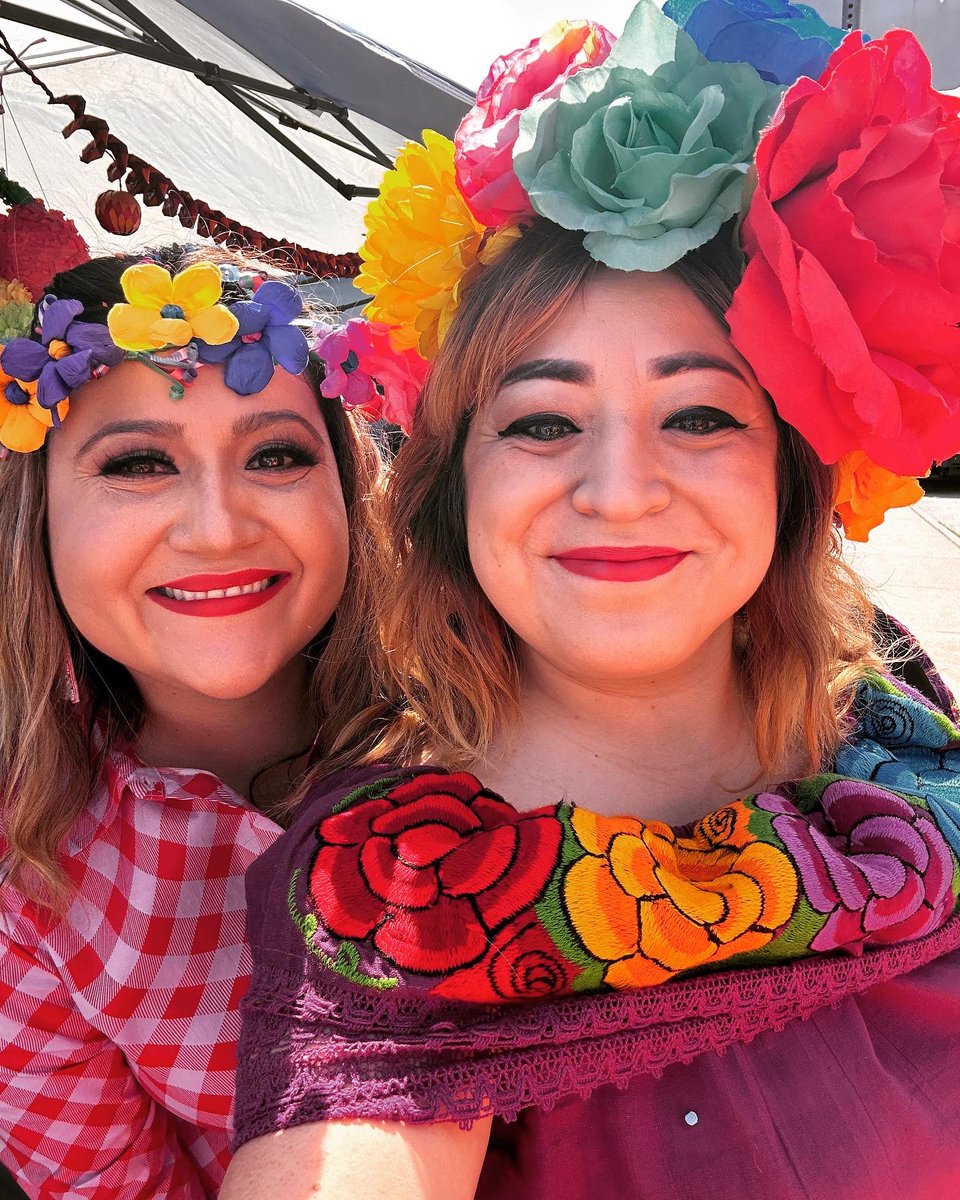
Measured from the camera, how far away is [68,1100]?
166 centimetres

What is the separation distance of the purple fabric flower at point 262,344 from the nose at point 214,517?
0.17 metres

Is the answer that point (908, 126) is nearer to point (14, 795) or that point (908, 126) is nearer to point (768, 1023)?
point (768, 1023)

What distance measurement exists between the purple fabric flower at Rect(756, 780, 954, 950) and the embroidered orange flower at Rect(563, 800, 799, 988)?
0.05 m

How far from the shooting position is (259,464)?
1.72 meters

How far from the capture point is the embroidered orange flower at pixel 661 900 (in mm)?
1050

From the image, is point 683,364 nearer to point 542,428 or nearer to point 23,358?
point 542,428

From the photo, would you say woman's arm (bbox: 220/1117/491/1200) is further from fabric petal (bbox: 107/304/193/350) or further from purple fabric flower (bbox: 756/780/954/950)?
fabric petal (bbox: 107/304/193/350)

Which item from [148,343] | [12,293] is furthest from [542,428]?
[12,293]

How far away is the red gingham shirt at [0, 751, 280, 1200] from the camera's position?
1615 mm

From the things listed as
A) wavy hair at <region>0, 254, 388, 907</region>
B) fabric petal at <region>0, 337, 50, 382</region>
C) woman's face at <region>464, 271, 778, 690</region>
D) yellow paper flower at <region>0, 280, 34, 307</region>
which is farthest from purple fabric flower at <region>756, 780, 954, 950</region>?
yellow paper flower at <region>0, 280, 34, 307</region>

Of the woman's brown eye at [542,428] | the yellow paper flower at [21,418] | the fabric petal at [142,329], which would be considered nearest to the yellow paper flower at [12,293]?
the yellow paper flower at [21,418]

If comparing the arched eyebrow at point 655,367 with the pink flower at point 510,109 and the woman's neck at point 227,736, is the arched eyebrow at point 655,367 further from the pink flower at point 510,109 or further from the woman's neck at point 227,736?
the woman's neck at point 227,736

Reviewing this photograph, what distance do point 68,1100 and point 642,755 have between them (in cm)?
116

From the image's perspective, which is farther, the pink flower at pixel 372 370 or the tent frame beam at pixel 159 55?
the tent frame beam at pixel 159 55
